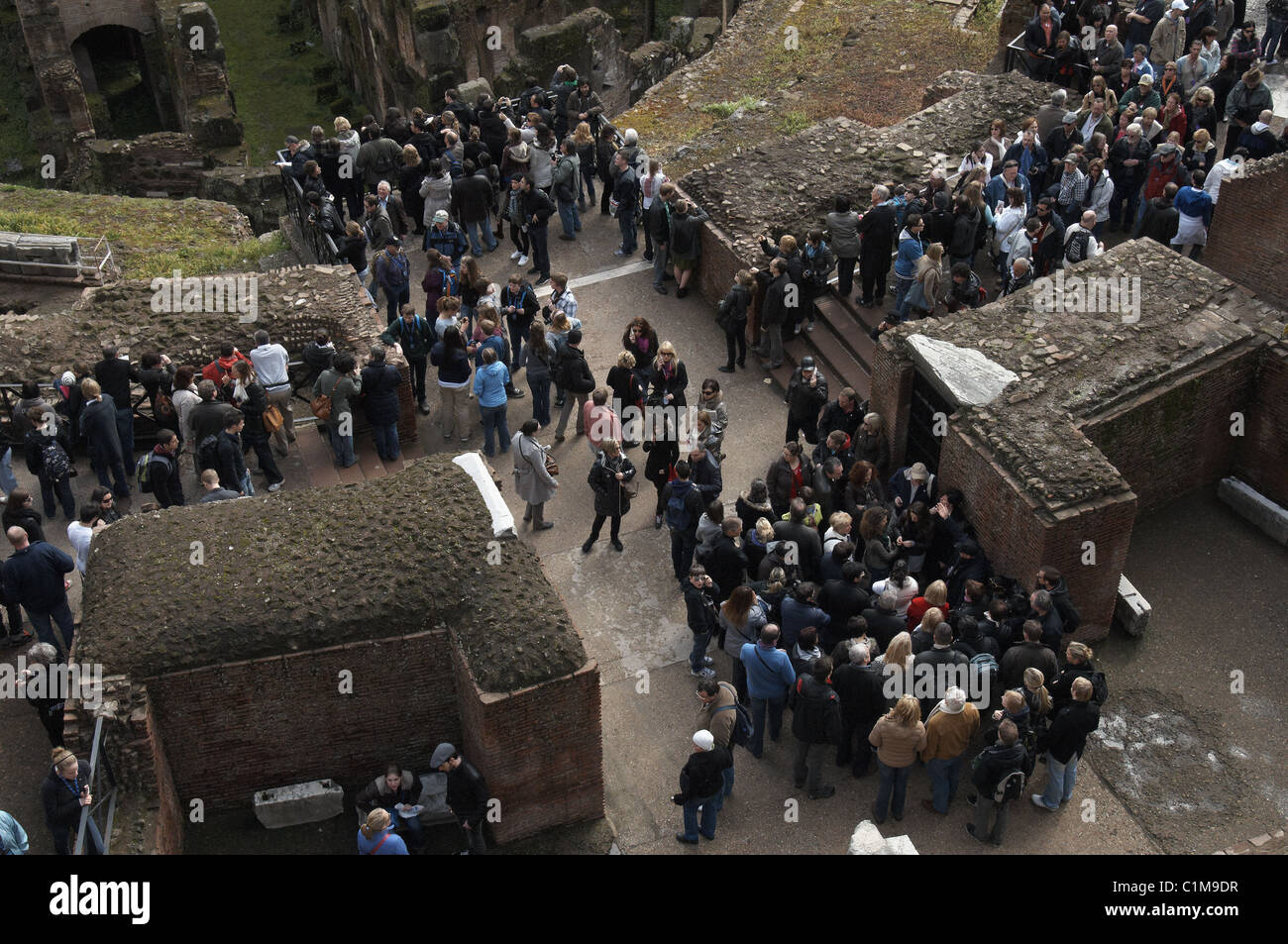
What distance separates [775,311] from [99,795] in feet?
32.7

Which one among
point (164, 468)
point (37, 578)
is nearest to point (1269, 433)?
point (164, 468)

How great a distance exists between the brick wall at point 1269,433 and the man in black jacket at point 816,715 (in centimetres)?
666

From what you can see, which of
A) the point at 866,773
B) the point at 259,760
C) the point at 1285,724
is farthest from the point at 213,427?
the point at 1285,724

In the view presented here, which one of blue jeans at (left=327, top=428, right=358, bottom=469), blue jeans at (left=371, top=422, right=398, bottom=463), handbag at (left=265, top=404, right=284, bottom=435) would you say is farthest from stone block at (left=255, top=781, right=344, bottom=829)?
blue jeans at (left=371, top=422, right=398, bottom=463)

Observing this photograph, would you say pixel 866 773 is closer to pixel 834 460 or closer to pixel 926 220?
pixel 834 460

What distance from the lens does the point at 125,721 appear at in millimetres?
12562

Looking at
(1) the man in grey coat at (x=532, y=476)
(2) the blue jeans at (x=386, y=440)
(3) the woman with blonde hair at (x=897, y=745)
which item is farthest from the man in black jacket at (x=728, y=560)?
(2) the blue jeans at (x=386, y=440)

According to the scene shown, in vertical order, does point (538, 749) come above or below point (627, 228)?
below

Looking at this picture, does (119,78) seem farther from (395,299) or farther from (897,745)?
(897,745)

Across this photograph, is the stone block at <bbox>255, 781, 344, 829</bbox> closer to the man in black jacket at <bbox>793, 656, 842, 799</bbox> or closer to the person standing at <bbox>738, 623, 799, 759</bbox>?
the person standing at <bbox>738, 623, 799, 759</bbox>

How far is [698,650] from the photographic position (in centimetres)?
1490

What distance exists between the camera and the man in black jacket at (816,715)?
13.0 metres

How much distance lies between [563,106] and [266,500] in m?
11.3

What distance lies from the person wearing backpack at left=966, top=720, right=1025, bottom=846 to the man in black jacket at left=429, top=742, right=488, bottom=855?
4.37 metres
